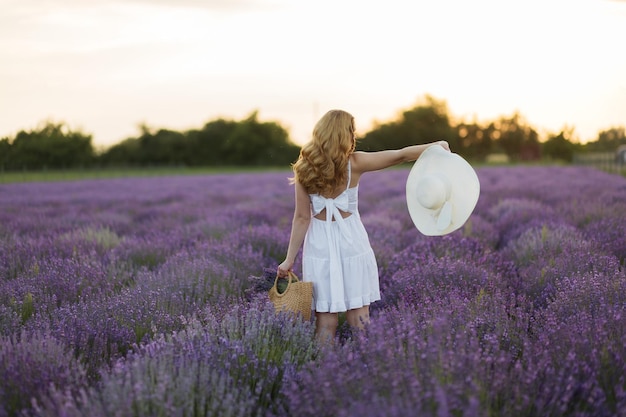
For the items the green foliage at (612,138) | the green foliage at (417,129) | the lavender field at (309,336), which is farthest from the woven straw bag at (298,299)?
the green foliage at (417,129)

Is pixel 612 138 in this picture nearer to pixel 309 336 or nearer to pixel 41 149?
pixel 41 149

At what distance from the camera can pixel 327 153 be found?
3018 mm

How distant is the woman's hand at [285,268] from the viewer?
320 centimetres

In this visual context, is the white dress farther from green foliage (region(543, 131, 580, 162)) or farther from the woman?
green foliage (region(543, 131, 580, 162))

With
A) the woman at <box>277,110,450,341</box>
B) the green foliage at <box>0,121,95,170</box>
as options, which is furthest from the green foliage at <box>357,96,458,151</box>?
the woman at <box>277,110,450,341</box>

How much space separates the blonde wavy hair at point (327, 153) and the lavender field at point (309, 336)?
2.43ft

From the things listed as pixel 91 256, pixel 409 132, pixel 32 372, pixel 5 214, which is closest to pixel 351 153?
pixel 32 372

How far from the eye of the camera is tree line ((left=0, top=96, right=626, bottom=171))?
1791 inches

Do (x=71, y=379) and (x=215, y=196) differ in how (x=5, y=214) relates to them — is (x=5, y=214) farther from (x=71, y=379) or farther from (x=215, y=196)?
(x=71, y=379)

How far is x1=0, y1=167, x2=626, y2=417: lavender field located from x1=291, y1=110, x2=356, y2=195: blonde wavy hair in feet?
2.43

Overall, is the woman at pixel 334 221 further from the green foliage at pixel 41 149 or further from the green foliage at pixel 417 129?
the green foliage at pixel 417 129

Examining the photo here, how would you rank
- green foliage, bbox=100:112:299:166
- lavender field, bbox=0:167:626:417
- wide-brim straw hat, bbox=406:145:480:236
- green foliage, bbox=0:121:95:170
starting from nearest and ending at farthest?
lavender field, bbox=0:167:626:417
wide-brim straw hat, bbox=406:145:480:236
green foliage, bbox=0:121:95:170
green foliage, bbox=100:112:299:166

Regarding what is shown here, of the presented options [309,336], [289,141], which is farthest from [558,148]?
[309,336]

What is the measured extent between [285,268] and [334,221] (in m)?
0.37
